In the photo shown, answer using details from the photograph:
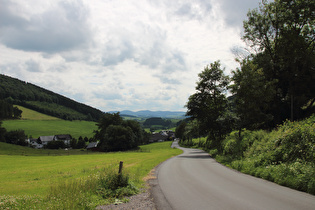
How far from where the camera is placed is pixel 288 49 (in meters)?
28.3

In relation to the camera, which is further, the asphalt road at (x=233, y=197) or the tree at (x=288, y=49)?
the tree at (x=288, y=49)

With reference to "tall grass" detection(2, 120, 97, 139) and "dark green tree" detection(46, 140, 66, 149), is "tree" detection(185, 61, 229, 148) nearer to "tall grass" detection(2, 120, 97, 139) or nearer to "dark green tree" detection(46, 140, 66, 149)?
"dark green tree" detection(46, 140, 66, 149)

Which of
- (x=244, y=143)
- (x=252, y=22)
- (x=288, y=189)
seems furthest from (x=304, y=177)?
(x=252, y=22)

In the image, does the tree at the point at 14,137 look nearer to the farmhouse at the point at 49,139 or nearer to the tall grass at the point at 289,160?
the farmhouse at the point at 49,139

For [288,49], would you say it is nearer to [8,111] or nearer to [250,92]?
[250,92]

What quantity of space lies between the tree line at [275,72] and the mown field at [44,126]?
123m

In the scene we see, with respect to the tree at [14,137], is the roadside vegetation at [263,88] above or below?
above

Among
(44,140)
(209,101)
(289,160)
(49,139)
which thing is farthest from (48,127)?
(289,160)

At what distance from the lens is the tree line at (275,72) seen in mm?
26031

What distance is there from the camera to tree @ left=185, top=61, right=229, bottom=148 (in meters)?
38.3

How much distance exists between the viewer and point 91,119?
196m

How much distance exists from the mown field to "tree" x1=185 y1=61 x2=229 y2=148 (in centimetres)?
11460

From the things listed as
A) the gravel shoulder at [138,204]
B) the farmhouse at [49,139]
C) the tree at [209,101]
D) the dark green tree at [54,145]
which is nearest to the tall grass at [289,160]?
the gravel shoulder at [138,204]

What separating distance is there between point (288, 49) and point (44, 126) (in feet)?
488
